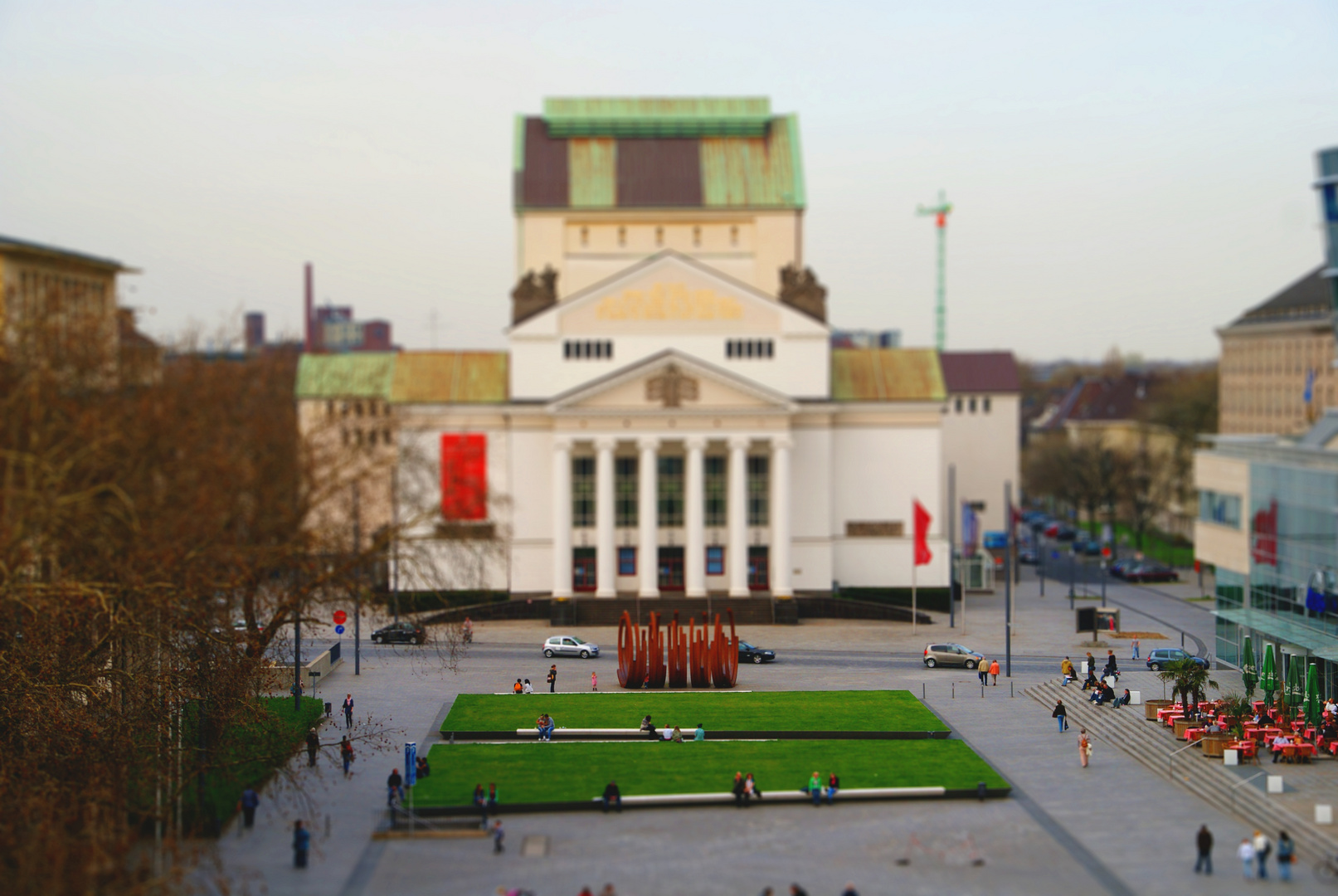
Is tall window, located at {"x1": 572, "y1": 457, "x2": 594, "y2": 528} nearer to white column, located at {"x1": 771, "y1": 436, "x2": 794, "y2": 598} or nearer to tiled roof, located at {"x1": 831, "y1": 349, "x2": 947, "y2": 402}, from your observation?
white column, located at {"x1": 771, "y1": 436, "x2": 794, "y2": 598}

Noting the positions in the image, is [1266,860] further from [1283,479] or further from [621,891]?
[1283,479]

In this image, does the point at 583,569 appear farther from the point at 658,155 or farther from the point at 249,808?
the point at 249,808

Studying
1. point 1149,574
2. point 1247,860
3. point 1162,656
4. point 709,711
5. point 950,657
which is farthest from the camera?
point 1149,574

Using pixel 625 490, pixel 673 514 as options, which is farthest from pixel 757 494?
pixel 625 490

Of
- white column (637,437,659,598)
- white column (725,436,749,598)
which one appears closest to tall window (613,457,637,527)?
white column (637,437,659,598)

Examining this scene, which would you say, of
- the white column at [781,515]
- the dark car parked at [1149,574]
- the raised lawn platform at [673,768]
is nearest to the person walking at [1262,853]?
the raised lawn platform at [673,768]
